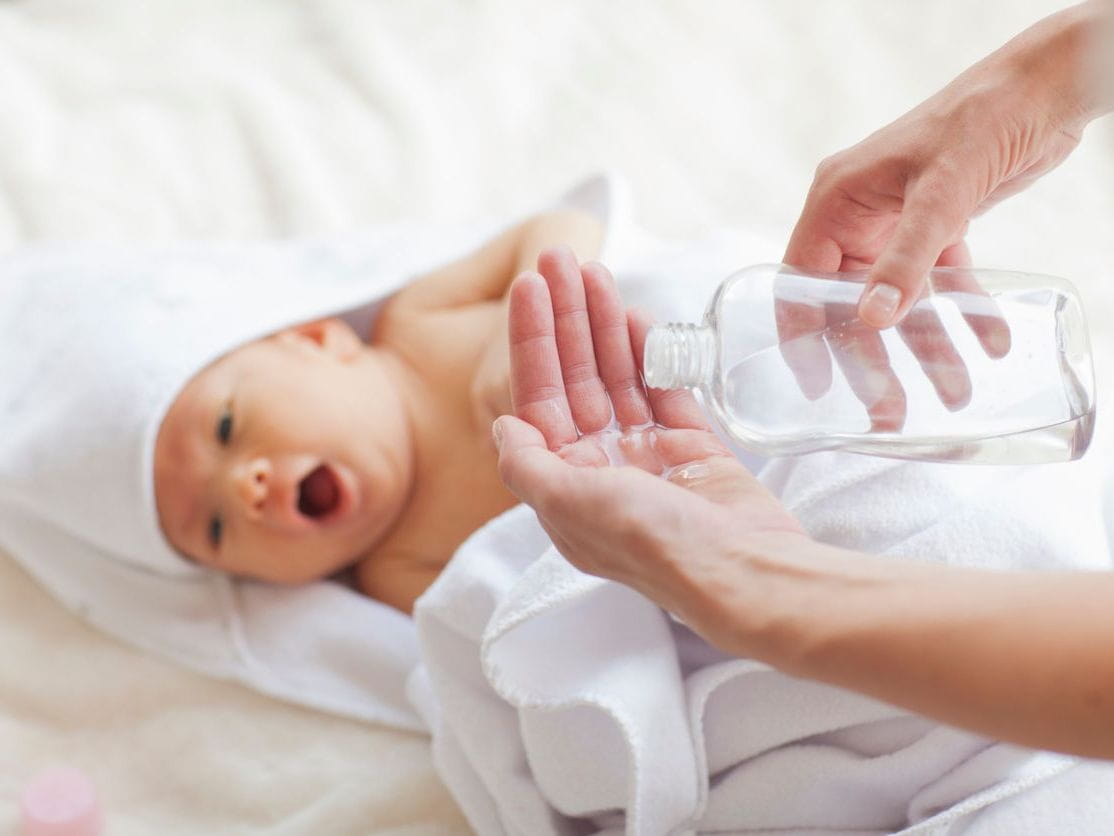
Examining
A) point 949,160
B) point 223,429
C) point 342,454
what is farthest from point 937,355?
point 223,429

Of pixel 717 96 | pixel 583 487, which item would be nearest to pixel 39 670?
pixel 583 487

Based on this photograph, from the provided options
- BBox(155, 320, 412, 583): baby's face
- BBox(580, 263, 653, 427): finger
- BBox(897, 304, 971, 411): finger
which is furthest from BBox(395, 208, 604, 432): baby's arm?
BBox(897, 304, 971, 411): finger

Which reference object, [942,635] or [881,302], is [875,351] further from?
[942,635]

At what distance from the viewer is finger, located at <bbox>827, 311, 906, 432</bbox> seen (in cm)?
80

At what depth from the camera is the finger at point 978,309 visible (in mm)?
805

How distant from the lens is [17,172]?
140 cm

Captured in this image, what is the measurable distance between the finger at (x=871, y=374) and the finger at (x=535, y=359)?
0.62 feet

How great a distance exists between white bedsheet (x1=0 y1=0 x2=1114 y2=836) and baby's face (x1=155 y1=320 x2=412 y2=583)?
0.36 metres

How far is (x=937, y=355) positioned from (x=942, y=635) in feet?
1.09

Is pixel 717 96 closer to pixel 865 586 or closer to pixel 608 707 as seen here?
pixel 608 707

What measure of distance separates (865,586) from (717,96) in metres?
1.09

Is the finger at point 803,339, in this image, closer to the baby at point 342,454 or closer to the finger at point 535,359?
the finger at point 535,359

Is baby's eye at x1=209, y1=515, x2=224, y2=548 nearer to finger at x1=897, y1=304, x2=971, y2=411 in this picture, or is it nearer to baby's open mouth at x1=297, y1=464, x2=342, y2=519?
baby's open mouth at x1=297, y1=464, x2=342, y2=519

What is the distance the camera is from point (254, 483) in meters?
1.05
